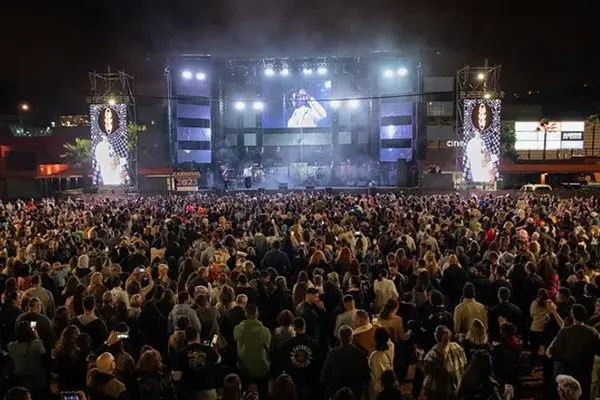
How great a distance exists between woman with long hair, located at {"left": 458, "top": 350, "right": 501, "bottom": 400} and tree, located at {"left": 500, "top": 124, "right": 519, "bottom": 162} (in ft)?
142

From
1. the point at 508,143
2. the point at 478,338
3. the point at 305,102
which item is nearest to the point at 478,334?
the point at 478,338

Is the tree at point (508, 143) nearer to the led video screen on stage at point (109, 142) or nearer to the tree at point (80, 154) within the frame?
the led video screen on stage at point (109, 142)

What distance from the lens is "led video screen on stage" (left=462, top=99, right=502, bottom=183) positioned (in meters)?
26.5

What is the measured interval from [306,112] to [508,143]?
22.5 m

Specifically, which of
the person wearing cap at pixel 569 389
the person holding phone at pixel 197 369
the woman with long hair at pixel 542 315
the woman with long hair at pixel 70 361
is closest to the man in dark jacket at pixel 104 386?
the person holding phone at pixel 197 369

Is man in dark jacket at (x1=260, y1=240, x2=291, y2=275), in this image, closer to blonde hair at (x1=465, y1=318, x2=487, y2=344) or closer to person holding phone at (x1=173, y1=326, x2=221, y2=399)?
person holding phone at (x1=173, y1=326, x2=221, y2=399)

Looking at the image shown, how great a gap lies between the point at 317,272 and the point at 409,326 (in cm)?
171

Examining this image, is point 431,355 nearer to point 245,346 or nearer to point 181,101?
point 245,346

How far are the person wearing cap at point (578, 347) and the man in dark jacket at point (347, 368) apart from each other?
7.04 feet

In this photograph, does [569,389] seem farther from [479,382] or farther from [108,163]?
[108,163]

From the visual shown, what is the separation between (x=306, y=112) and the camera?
3700 centimetres

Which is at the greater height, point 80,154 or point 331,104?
point 331,104

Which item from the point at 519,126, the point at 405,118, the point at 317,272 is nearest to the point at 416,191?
the point at 405,118

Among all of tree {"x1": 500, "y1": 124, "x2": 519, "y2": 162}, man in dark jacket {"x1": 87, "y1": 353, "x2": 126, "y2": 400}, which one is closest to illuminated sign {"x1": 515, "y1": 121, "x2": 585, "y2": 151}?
tree {"x1": 500, "y1": 124, "x2": 519, "y2": 162}
